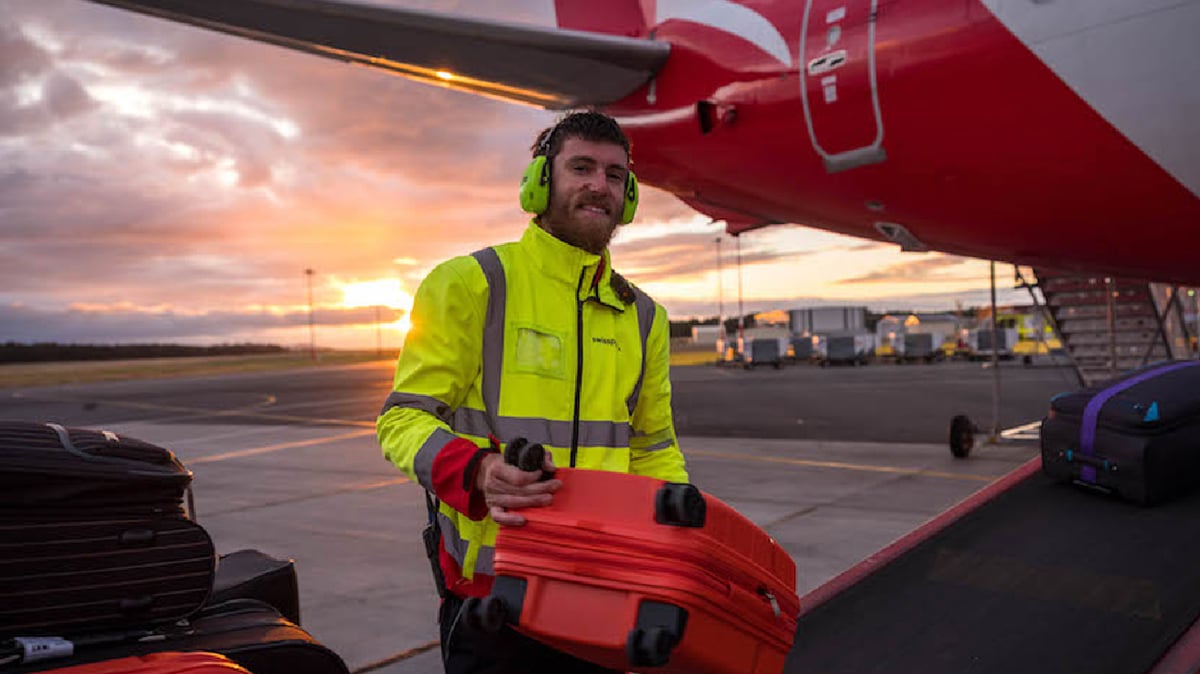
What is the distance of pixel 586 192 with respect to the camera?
198 centimetres

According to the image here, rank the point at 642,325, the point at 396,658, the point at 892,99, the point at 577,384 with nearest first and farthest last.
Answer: the point at 577,384, the point at 642,325, the point at 396,658, the point at 892,99

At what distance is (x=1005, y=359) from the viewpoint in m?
42.7

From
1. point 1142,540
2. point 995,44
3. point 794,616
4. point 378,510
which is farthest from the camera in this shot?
point 378,510

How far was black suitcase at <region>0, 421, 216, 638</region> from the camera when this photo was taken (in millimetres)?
1873

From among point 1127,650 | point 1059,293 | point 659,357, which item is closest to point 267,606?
point 659,357

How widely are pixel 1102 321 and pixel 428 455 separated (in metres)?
11.7

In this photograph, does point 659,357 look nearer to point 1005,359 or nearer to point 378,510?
point 378,510

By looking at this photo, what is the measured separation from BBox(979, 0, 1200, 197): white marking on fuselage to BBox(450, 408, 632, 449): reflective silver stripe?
185 inches

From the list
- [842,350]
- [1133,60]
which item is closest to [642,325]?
[1133,60]

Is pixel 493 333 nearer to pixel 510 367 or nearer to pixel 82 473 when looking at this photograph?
pixel 510 367

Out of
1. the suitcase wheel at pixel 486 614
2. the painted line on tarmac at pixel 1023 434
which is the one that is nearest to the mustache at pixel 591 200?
the suitcase wheel at pixel 486 614

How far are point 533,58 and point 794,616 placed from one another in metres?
6.44

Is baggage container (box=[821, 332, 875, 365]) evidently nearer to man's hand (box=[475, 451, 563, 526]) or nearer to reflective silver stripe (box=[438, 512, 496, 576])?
reflective silver stripe (box=[438, 512, 496, 576])

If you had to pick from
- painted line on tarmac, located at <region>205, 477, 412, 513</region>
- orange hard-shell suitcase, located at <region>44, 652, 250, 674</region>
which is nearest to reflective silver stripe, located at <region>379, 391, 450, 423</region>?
orange hard-shell suitcase, located at <region>44, 652, 250, 674</region>
